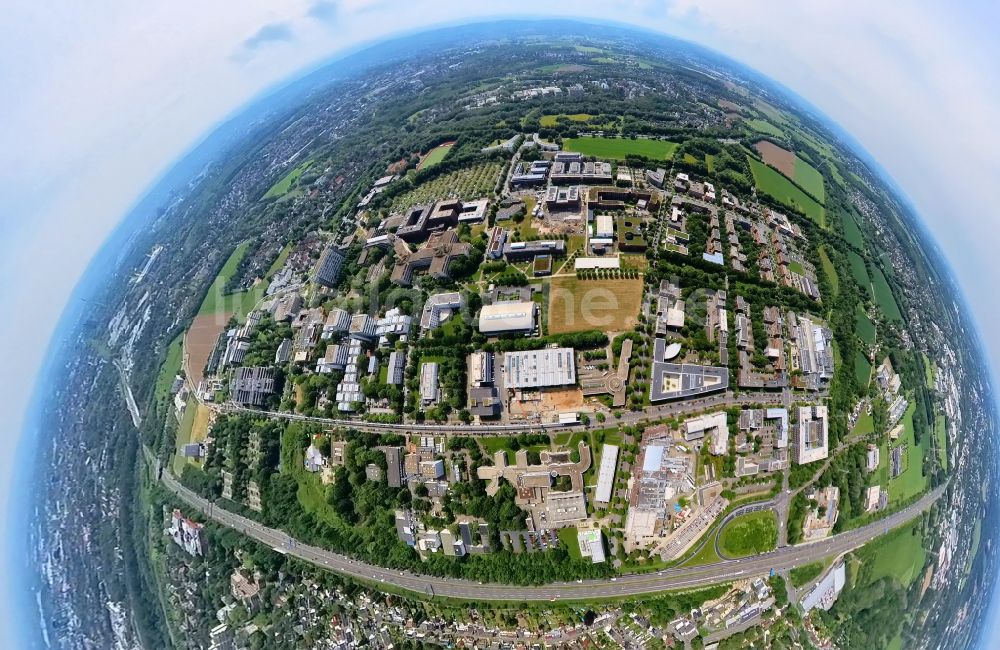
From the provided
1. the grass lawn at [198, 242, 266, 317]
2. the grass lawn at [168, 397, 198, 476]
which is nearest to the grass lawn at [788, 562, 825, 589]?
the grass lawn at [168, 397, 198, 476]

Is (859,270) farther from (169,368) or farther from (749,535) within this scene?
(169,368)

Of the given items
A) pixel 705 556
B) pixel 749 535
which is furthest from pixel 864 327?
pixel 705 556

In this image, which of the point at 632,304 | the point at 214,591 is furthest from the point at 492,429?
the point at 214,591

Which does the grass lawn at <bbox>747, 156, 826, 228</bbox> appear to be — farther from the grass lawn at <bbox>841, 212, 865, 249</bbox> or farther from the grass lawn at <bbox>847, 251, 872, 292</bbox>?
the grass lawn at <bbox>847, 251, 872, 292</bbox>

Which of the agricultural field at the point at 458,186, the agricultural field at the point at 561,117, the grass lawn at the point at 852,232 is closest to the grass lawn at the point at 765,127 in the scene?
the grass lawn at the point at 852,232

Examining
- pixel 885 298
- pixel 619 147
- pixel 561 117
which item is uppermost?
pixel 561 117
